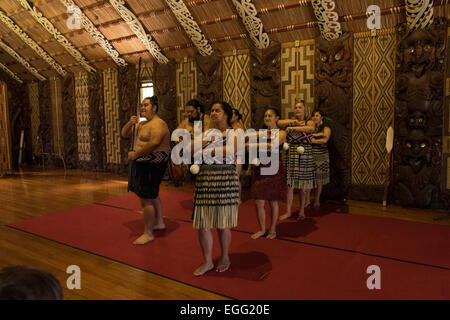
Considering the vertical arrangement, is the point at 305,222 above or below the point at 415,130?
below

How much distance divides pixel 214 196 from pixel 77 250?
169cm

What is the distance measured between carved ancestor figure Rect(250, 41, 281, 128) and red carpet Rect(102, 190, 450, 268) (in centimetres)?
189

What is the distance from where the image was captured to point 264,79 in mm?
5828

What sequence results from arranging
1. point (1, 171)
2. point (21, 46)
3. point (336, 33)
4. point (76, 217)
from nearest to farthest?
point (76, 217)
point (336, 33)
point (1, 171)
point (21, 46)

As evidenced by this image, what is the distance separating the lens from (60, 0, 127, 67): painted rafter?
6.72 meters

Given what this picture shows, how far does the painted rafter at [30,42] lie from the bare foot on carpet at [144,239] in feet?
22.6

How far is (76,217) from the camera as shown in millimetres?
4551

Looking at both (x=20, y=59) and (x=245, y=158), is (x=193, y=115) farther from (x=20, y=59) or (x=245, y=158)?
(x=20, y=59)

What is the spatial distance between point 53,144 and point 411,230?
30.3 ft

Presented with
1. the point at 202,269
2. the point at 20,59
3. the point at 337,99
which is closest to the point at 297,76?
the point at 337,99

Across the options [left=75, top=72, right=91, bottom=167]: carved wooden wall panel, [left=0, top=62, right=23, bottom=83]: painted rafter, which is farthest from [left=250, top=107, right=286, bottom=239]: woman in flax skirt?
[left=0, top=62, right=23, bottom=83]: painted rafter

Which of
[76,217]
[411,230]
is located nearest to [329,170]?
[411,230]

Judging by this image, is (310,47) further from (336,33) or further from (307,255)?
(307,255)

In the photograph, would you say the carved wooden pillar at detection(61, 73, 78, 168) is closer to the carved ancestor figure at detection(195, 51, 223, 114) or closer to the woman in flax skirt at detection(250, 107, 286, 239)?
the carved ancestor figure at detection(195, 51, 223, 114)
